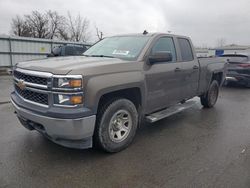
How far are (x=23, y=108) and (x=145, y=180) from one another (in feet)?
6.72

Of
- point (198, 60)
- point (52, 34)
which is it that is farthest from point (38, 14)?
point (198, 60)

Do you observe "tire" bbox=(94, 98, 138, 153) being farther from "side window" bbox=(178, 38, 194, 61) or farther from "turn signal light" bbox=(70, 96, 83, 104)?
"side window" bbox=(178, 38, 194, 61)

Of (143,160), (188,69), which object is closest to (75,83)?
(143,160)

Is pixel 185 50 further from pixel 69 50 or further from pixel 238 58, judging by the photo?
pixel 69 50

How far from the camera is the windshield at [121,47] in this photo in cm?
405

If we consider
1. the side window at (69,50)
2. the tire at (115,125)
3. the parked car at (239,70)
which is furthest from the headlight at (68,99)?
the side window at (69,50)

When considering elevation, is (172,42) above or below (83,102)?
above

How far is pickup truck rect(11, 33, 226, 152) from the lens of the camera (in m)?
2.94

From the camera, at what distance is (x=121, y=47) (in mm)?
4328

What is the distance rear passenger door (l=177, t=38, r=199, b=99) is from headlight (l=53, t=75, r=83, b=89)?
270 centimetres

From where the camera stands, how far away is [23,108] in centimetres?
337

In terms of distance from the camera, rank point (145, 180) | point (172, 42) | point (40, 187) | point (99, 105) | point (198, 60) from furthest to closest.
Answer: point (198, 60), point (172, 42), point (99, 105), point (145, 180), point (40, 187)

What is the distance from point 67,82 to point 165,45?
2.48m

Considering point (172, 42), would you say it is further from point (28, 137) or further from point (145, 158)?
point (28, 137)
